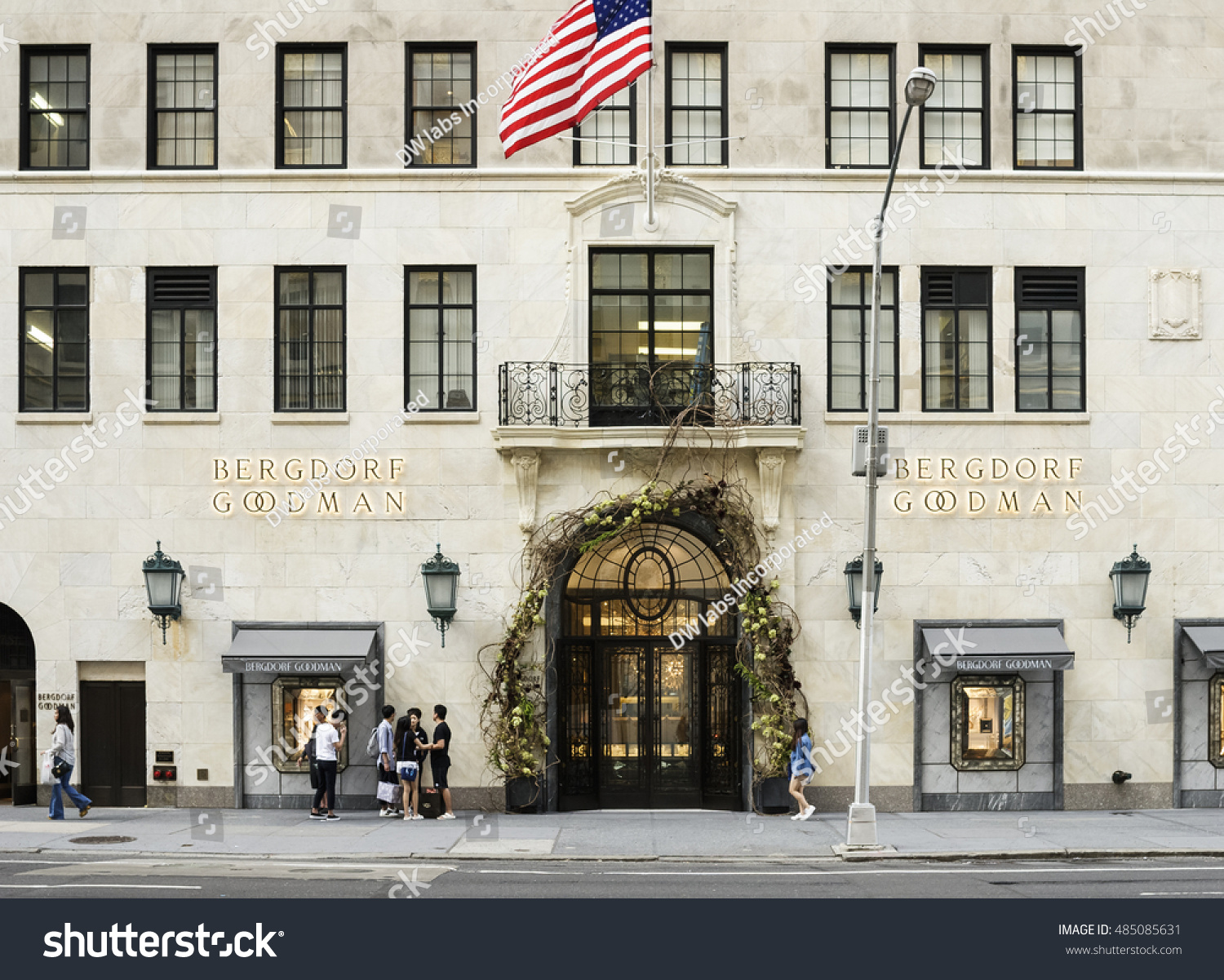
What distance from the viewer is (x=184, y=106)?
1977cm

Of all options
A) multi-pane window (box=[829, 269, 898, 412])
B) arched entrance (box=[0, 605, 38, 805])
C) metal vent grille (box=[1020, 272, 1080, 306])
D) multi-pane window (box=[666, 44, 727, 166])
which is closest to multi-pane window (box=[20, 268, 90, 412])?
arched entrance (box=[0, 605, 38, 805])

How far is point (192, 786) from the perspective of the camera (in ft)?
62.8

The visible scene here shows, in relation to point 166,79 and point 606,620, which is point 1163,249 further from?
point 166,79

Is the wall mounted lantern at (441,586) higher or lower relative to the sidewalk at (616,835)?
higher

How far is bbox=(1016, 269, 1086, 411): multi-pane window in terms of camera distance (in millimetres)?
19672

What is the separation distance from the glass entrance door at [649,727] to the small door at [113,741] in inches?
297

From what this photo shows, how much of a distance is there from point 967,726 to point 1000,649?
145 centimetres

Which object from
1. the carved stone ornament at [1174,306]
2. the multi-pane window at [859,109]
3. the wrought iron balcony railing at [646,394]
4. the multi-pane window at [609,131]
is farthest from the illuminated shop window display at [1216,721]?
the multi-pane window at [609,131]

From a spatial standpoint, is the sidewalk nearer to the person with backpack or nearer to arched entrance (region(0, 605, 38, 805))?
the person with backpack

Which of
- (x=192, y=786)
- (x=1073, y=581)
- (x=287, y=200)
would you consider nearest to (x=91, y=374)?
(x=287, y=200)

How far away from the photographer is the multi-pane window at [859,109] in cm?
1975

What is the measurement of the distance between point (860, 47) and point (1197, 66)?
5.56 meters

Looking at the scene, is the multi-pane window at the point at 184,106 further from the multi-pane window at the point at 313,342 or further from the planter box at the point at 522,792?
the planter box at the point at 522,792

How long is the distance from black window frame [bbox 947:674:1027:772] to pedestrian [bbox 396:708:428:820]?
331 inches
